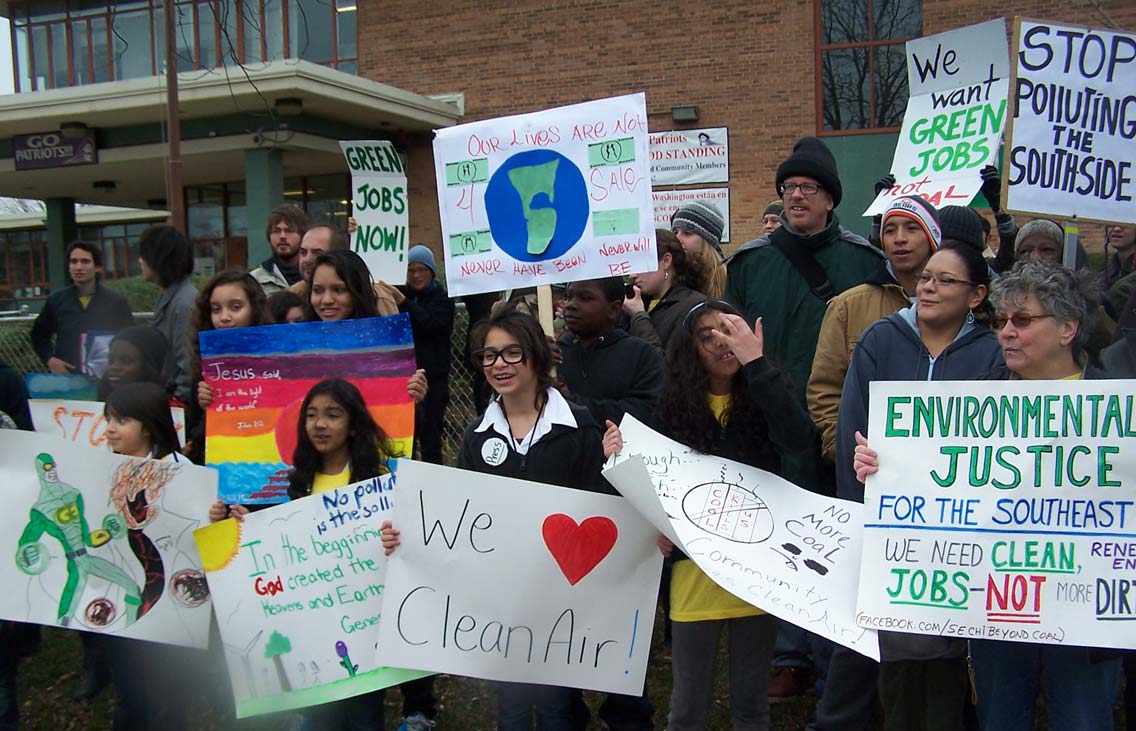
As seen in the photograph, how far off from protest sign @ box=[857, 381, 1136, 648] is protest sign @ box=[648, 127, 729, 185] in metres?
13.4

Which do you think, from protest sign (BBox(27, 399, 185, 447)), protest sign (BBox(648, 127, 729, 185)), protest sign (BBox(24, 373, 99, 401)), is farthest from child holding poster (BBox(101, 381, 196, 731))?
protest sign (BBox(648, 127, 729, 185))

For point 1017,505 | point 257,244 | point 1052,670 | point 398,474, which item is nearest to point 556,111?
point 398,474

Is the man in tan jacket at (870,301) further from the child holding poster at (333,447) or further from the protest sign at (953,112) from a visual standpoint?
the child holding poster at (333,447)

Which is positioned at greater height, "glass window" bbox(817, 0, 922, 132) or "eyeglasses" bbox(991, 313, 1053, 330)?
"glass window" bbox(817, 0, 922, 132)

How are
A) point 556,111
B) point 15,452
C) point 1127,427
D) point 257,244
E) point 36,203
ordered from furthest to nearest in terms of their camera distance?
point 36,203, point 257,244, point 556,111, point 15,452, point 1127,427

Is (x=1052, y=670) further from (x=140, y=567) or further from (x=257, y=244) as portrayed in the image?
(x=257, y=244)

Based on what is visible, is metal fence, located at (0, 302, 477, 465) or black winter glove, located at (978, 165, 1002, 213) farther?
metal fence, located at (0, 302, 477, 465)

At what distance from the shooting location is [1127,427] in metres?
2.71

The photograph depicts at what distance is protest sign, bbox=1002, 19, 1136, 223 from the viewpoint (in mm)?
4461

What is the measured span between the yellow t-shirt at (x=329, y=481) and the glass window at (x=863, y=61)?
1401 centimetres

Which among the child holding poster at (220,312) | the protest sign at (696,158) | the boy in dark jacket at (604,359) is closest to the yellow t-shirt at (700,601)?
the boy in dark jacket at (604,359)

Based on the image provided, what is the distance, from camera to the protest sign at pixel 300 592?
3.46m

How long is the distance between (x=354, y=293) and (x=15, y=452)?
1481mm

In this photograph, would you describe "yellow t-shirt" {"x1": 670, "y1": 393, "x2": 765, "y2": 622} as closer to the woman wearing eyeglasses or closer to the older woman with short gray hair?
the woman wearing eyeglasses
